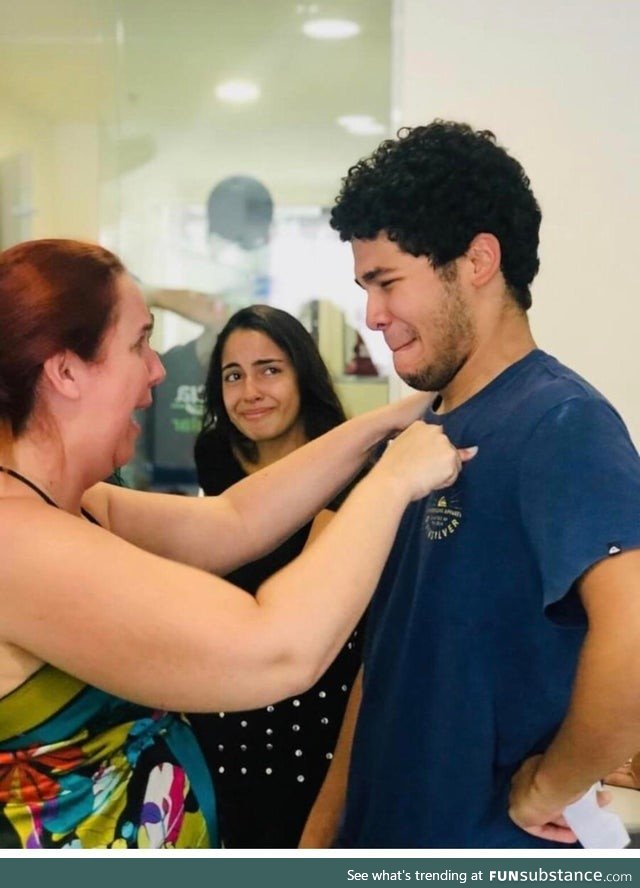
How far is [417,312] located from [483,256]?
0.10m

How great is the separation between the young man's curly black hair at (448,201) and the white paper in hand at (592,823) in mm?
588

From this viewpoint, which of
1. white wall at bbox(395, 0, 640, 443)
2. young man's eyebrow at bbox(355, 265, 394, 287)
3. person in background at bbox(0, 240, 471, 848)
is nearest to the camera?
person in background at bbox(0, 240, 471, 848)

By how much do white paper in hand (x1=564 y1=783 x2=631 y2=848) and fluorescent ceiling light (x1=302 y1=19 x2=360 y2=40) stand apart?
6.46ft

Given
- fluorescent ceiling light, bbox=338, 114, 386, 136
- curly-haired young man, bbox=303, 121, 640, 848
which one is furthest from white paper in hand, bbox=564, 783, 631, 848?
fluorescent ceiling light, bbox=338, 114, 386, 136

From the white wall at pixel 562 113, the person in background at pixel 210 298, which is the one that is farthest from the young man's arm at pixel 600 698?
the person in background at pixel 210 298

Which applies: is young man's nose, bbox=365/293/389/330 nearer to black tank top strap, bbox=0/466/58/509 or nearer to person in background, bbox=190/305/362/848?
black tank top strap, bbox=0/466/58/509

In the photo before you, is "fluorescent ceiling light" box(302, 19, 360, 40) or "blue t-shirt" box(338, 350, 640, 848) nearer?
"blue t-shirt" box(338, 350, 640, 848)

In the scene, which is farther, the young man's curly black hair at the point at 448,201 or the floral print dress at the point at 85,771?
the young man's curly black hair at the point at 448,201

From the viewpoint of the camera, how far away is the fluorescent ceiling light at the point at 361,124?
241cm

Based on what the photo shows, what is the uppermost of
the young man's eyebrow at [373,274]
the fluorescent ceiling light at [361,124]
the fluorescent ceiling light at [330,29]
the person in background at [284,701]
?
the fluorescent ceiling light at [330,29]

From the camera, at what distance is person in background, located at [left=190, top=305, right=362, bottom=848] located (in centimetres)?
164

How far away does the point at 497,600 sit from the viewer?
1.01m

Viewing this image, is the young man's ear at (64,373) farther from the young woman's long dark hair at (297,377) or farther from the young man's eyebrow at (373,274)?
the young woman's long dark hair at (297,377)

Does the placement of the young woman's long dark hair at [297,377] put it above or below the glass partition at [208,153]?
below
